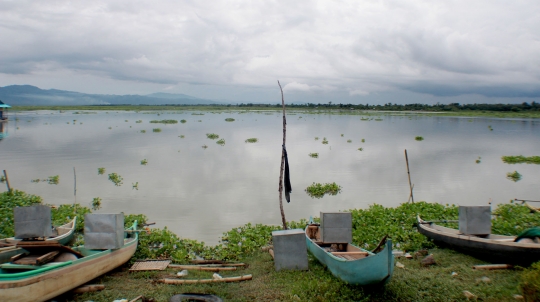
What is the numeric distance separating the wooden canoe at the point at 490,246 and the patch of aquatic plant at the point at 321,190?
6804 mm

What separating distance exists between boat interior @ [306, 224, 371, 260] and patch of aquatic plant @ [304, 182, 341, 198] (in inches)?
250

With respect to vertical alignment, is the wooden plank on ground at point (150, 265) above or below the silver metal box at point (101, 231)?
below

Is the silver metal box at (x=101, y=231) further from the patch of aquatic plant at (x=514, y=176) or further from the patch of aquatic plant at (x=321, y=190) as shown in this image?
the patch of aquatic plant at (x=514, y=176)

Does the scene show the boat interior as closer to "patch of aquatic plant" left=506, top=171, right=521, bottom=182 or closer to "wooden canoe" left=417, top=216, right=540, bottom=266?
"wooden canoe" left=417, top=216, right=540, bottom=266

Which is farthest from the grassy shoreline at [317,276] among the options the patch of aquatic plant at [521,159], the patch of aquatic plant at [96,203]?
the patch of aquatic plant at [521,159]

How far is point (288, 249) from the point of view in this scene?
8430mm

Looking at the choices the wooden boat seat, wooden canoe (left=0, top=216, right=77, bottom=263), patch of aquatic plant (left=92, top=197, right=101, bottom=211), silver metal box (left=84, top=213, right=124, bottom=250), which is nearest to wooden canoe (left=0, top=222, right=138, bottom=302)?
silver metal box (left=84, top=213, right=124, bottom=250)

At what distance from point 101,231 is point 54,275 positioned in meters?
1.56

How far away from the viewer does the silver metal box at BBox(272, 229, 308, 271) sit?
841 cm

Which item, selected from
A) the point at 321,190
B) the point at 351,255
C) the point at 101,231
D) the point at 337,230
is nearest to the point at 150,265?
the point at 101,231

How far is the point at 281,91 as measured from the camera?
11320 mm

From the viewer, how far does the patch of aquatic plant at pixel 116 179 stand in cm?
1872

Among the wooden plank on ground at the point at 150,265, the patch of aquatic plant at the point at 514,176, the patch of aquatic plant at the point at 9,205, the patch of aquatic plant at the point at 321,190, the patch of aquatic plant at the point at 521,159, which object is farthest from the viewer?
the patch of aquatic plant at the point at 521,159

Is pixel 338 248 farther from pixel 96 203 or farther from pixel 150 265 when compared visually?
pixel 96 203
